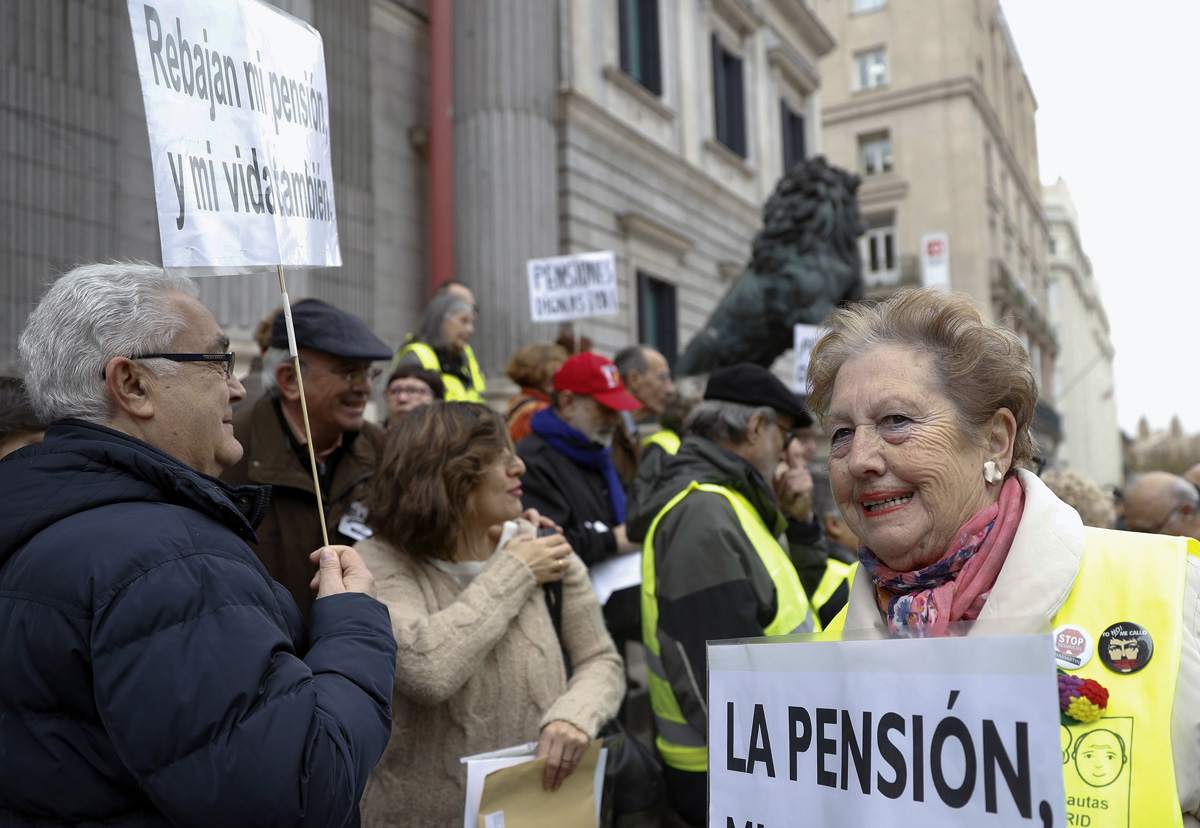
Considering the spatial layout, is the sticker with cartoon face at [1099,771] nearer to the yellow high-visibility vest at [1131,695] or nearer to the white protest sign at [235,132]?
the yellow high-visibility vest at [1131,695]

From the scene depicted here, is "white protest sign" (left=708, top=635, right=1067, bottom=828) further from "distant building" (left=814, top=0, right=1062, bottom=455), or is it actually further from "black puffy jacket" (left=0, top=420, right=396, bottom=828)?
"distant building" (left=814, top=0, right=1062, bottom=455)

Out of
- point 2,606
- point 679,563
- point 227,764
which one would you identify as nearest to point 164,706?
point 227,764

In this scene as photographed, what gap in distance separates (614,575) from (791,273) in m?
5.69

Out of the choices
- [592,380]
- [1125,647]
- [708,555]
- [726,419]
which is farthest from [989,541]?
[592,380]

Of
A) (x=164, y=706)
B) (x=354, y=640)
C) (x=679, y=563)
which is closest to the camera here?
(x=164, y=706)

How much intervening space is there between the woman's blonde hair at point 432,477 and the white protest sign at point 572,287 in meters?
4.90

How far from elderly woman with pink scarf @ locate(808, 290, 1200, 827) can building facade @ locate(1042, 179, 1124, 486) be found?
5427 cm

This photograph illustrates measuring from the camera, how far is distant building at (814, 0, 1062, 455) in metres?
35.2

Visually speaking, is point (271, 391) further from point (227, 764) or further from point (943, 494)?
point (943, 494)

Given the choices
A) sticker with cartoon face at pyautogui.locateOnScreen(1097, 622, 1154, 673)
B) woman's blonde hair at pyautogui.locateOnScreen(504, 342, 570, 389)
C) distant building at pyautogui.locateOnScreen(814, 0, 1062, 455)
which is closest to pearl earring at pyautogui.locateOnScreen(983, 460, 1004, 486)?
sticker with cartoon face at pyautogui.locateOnScreen(1097, 622, 1154, 673)

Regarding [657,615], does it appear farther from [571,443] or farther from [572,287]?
[572,287]

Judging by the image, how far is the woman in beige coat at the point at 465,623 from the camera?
2504mm

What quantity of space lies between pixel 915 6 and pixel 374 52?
33118mm

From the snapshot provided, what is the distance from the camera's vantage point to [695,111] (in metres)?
15.9
